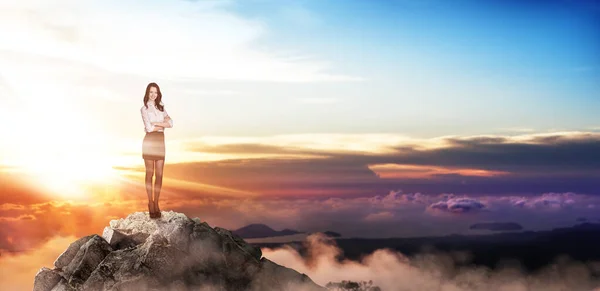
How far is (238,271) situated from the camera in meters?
47.2

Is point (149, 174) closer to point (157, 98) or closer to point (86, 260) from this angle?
point (157, 98)

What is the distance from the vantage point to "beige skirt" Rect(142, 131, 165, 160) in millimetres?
45031

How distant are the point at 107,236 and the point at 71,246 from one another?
2.32m

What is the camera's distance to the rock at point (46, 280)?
45.6 meters

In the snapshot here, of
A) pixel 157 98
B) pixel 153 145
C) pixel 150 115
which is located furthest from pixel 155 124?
pixel 157 98

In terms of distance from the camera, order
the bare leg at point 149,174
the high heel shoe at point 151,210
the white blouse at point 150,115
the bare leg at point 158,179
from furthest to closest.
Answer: the high heel shoe at point 151,210 < the bare leg at point 158,179 < the bare leg at point 149,174 < the white blouse at point 150,115

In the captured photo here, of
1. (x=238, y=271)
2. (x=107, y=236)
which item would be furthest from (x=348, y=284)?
(x=107, y=236)

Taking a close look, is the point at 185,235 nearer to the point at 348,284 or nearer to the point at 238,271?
the point at 238,271

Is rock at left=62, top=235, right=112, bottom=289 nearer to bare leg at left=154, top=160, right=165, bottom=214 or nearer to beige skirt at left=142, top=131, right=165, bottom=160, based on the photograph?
bare leg at left=154, top=160, right=165, bottom=214

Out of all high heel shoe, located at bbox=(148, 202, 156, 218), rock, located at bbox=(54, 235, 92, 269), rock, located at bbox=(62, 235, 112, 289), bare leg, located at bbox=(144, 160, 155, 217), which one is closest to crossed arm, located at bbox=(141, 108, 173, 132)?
bare leg, located at bbox=(144, 160, 155, 217)

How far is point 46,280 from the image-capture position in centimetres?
4575

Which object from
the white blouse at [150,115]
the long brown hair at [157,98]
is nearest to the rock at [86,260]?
the white blouse at [150,115]

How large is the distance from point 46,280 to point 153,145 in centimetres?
1075

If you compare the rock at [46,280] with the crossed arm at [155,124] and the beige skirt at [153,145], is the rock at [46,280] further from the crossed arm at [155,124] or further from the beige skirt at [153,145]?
the crossed arm at [155,124]
